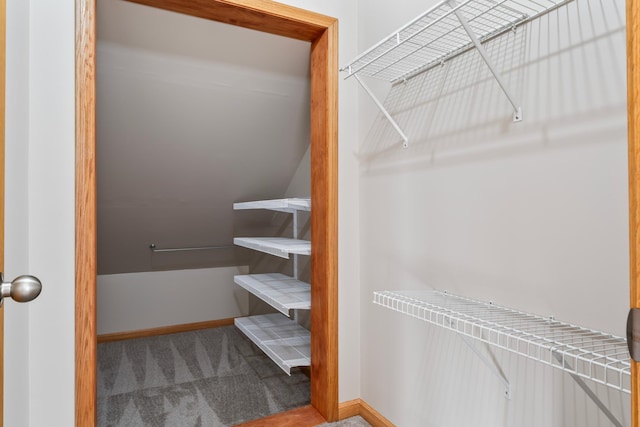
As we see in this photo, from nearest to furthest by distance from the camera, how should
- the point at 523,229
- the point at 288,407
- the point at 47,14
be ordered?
the point at 523,229 → the point at 47,14 → the point at 288,407

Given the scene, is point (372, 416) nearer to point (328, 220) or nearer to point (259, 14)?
point (328, 220)

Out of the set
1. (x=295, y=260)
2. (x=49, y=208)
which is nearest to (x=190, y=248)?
(x=295, y=260)

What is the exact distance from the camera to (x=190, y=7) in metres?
1.57

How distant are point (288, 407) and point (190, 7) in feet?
6.53

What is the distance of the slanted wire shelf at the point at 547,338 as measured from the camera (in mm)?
746

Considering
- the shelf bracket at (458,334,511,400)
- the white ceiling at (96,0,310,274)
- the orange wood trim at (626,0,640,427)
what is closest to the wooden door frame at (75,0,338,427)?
the white ceiling at (96,0,310,274)

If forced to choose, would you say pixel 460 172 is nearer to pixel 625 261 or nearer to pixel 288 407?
pixel 625 261

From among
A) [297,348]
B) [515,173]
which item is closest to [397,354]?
[297,348]

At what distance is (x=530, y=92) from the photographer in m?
1.05

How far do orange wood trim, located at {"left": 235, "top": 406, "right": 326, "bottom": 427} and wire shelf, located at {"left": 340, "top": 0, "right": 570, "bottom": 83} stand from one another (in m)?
1.61

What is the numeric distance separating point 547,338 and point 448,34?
91 cm

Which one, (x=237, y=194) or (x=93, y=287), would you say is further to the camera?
(x=237, y=194)

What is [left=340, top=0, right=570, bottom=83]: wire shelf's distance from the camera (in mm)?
1013

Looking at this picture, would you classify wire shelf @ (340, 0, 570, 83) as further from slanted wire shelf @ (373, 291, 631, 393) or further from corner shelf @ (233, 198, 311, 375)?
corner shelf @ (233, 198, 311, 375)
